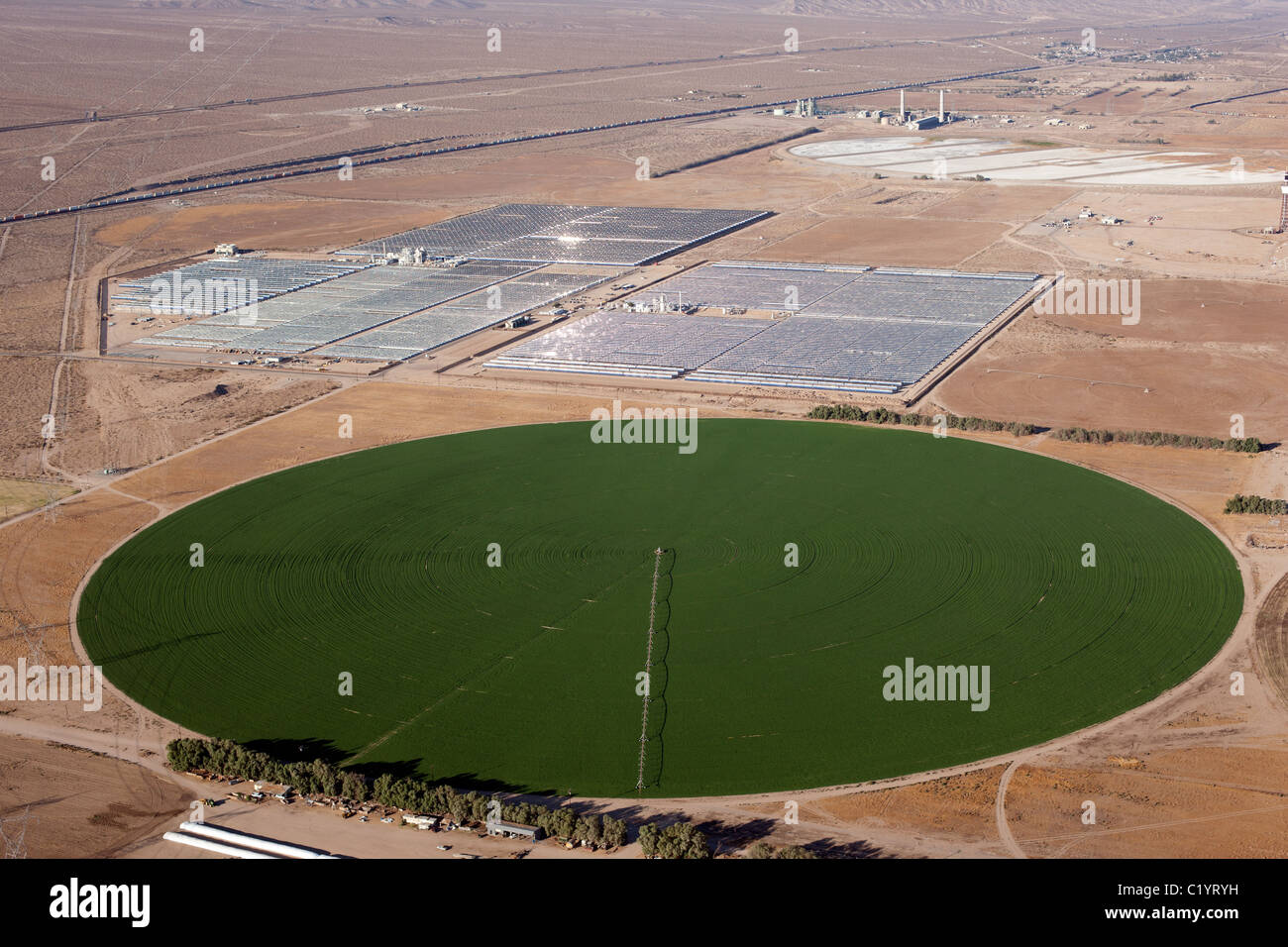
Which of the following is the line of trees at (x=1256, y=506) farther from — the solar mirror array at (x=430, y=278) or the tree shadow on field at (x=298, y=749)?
the solar mirror array at (x=430, y=278)

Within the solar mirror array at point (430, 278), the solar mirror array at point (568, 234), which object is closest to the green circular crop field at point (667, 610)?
the solar mirror array at point (430, 278)

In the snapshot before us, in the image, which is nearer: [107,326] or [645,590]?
[645,590]

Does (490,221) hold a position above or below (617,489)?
above

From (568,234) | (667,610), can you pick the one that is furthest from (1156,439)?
(568,234)

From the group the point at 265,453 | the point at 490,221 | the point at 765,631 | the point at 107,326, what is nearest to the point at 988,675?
the point at 765,631

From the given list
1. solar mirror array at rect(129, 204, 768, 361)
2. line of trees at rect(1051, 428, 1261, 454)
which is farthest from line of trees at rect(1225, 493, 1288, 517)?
solar mirror array at rect(129, 204, 768, 361)

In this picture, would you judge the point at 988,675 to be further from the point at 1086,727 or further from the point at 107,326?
the point at 107,326
